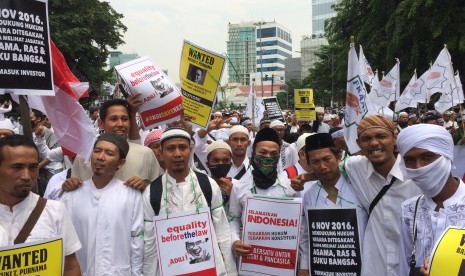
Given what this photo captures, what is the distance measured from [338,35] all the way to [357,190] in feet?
90.4

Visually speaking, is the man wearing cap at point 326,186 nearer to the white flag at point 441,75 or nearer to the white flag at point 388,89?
the white flag at point 388,89

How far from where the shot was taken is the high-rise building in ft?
450

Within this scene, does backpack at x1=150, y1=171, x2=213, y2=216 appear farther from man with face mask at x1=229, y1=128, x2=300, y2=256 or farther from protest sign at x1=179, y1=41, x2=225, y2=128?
protest sign at x1=179, y1=41, x2=225, y2=128

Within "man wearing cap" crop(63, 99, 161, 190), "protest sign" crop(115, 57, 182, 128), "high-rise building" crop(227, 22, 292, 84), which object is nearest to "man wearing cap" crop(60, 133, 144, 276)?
"man wearing cap" crop(63, 99, 161, 190)

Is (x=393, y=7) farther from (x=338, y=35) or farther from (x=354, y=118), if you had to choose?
(x=354, y=118)

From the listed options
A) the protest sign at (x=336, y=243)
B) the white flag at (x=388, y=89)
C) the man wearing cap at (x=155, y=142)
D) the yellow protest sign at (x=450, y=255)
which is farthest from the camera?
the white flag at (x=388, y=89)

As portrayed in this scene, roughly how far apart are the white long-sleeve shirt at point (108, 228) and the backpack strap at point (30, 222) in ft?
1.68

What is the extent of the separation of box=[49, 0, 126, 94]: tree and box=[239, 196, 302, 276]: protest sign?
96.0 feet

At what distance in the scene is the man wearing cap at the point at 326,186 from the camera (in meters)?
3.65

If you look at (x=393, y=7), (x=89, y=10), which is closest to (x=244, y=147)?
(x=393, y=7)

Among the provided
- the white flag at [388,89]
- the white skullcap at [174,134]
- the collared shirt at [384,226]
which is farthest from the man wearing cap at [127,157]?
the white flag at [388,89]

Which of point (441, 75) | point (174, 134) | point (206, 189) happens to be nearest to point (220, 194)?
point (206, 189)

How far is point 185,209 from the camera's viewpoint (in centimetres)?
351

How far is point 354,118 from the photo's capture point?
4965 millimetres
